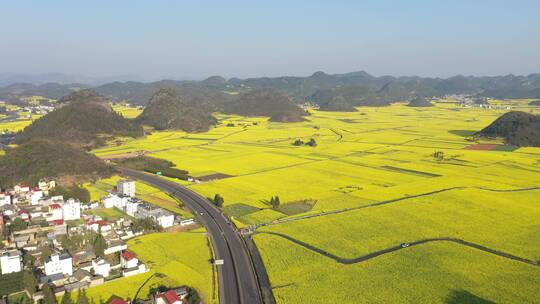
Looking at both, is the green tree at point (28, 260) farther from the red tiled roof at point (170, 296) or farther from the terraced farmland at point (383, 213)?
the terraced farmland at point (383, 213)

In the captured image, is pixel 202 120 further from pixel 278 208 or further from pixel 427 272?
pixel 427 272

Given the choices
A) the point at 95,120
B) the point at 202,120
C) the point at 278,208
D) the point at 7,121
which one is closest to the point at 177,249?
the point at 278,208

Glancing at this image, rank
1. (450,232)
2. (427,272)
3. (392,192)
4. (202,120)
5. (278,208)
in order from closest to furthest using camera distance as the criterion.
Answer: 1. (427,272)
2. (450,232)
3. (278,208)
4. (392,192)
5. (202,120)

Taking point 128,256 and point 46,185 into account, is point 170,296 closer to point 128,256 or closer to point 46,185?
point 128,256

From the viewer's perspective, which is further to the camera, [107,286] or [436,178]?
[436,178]

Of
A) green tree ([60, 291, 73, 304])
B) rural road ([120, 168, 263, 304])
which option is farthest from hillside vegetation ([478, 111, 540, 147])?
green tree ([60, 291, 73, 304])

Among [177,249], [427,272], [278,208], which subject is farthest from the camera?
[278,208]

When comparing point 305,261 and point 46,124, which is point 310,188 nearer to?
point 305,261
